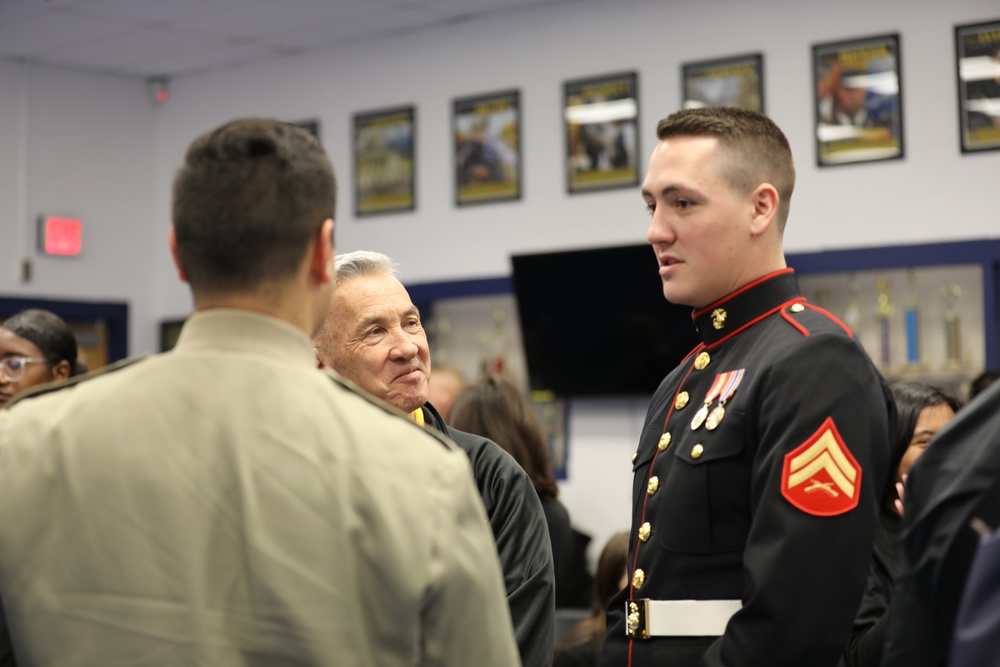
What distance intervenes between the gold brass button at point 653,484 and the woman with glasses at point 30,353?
254cm

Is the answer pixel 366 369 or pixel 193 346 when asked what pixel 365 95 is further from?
pixel 193 346

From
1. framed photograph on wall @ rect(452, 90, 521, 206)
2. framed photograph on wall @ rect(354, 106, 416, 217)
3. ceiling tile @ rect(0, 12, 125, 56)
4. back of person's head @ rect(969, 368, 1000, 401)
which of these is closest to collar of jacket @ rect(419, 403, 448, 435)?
back of person's head @ rect(969, 368, 1000, 401)

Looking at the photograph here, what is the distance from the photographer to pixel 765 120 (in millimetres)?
2176

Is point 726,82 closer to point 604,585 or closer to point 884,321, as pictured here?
point 884,321

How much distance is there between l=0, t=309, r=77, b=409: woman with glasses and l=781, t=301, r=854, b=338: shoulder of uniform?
274cm

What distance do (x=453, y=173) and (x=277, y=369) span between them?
6.23m

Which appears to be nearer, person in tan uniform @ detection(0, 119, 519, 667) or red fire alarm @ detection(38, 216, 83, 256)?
person in tan uniform @ detection(0, 119, 519, 667)

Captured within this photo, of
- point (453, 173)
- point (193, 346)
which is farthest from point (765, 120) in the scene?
point (453, 173)

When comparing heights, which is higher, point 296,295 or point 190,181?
point 190,181

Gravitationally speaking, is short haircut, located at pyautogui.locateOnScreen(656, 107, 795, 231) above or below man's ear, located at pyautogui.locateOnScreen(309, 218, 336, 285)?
above

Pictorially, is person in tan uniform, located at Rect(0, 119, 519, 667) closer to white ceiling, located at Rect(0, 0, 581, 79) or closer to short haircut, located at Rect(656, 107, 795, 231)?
short haircut, located at Rect(656, 107, 795, 231)

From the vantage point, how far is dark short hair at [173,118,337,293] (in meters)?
1.40

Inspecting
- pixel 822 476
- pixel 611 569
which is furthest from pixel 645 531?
pixel 611 569

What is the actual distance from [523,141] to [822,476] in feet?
18.5
